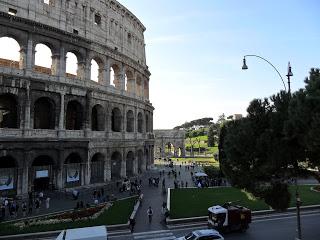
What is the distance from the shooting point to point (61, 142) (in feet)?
111

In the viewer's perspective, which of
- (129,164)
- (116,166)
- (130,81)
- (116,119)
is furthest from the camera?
(129,164)

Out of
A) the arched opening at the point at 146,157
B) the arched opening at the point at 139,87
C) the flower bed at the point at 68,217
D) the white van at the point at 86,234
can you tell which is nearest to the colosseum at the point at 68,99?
the arched opening at the point at 139,87

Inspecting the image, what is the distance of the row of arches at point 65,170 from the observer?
101 ft

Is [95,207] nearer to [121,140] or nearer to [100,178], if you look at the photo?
[100,178]

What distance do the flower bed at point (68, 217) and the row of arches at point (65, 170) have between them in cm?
727

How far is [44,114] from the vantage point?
114 ft

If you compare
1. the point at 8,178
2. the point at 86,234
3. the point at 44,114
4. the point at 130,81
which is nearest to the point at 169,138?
the point at 130,81

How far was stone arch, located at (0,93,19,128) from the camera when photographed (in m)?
32.0

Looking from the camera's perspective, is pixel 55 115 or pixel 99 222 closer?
pixel 99 222

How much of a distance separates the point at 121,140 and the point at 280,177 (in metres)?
25.9

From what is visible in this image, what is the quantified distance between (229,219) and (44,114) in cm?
2146

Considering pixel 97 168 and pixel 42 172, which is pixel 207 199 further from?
pixel 42 172

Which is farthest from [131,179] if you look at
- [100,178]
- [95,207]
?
[95,207]

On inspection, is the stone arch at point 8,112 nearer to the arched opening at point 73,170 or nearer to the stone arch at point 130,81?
the arched opening at point 73,170
